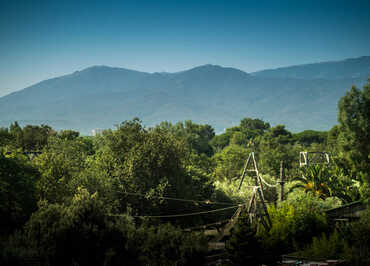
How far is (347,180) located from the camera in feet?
130

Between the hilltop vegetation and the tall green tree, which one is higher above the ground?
the tall green tree

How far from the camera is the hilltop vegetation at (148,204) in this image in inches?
923

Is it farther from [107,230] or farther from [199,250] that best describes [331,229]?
[107,230]

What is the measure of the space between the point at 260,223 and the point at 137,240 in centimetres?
1019

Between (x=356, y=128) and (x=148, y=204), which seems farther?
(x=148, y=204)

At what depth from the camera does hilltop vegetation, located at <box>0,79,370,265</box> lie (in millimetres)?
23438

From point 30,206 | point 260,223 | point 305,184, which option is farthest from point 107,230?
point 305,184

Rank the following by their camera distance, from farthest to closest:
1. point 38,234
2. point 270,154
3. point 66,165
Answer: point 270,154, point 66,165, point 38,234

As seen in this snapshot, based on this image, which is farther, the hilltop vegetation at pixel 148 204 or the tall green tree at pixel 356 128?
the tall green tree at pixel 356 128

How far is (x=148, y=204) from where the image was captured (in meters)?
36.2

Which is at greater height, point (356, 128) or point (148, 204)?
point (356, 128)

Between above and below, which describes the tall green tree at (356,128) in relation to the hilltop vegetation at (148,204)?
above

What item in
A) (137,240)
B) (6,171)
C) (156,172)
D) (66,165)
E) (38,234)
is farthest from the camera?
(156,172)

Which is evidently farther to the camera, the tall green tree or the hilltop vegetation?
the tall green tree
